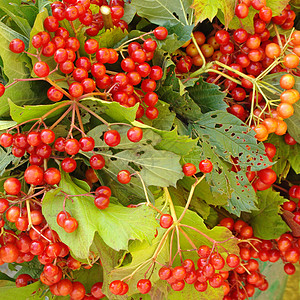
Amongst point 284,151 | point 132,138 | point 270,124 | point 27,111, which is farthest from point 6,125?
point 284,151

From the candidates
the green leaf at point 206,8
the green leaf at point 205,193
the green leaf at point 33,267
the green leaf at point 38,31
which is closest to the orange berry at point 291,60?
the green leaf at point 206,8

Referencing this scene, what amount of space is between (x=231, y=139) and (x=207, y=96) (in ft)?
0.24

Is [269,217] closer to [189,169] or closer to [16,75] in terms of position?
[189,169]

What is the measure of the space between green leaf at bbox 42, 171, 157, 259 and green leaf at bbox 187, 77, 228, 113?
192 millimetres

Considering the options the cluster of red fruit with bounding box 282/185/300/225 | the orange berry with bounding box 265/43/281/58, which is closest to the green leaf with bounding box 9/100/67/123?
the orange berry with bounding box 265/43/281/58

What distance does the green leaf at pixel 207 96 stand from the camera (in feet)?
1.62

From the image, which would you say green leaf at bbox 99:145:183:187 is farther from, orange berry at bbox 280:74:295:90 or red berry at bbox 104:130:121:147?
orange berry at bbox 280:74:295:90

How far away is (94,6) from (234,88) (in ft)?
0.79

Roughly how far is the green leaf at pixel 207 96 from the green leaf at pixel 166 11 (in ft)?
0.31

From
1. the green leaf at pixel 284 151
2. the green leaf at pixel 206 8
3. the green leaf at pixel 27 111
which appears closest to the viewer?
the green leaf at pixel 27 111

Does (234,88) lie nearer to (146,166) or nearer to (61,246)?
(146,166)

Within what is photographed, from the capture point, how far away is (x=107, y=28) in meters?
0.46

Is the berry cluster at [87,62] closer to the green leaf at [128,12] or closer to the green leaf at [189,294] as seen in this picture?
the green leaf at [128,12]

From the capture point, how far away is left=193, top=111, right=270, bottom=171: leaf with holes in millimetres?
474
